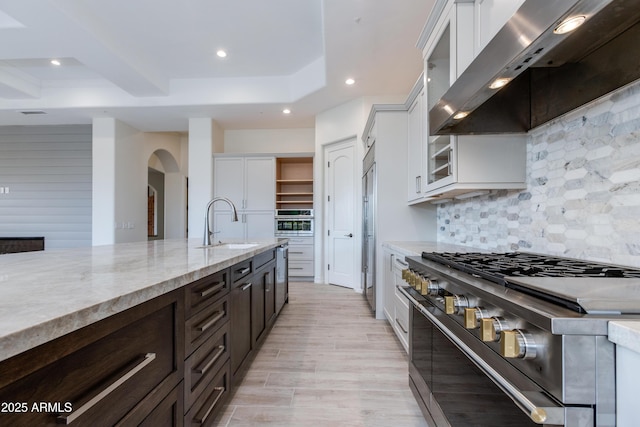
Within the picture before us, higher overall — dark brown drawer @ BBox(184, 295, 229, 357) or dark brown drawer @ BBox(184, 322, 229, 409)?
Result: dark brown drawer @ BBox(184, 295, 229, 357)

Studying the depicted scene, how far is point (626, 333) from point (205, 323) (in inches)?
54.0

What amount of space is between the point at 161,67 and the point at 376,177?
3.82 metres

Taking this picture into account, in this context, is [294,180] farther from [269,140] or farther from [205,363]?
[205,363]

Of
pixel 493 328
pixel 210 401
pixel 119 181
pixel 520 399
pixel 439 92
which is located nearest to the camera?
pixel 520 399

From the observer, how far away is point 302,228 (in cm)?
561

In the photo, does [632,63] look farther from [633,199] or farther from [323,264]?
[323,264]

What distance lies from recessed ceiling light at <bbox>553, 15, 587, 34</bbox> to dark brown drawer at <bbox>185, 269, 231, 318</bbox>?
1.49 m

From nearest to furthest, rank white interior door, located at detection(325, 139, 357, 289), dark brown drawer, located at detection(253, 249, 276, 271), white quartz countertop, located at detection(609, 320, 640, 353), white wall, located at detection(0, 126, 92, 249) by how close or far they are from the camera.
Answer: white quartz countertop, located at detection(609, 320, 640, 353)
dark brown drawer, located at detection(253, 249, 276, 271)
white interior door, located at detection(325, 139, 357, 289)
white wall, located at detection(0, 126, 92, 249)

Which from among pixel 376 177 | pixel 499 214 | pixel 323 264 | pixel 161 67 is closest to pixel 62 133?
pixel 161 67

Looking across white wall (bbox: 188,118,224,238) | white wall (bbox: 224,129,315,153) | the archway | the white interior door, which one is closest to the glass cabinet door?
the white interior door

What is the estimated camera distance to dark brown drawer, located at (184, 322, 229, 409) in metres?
1.18

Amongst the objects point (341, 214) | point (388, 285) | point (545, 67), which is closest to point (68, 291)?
point (545, 67)

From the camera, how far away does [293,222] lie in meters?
5.65

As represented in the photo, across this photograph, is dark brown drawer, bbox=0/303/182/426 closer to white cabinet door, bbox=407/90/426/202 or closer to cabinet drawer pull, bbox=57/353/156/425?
cabinet drawer pull, bbox=57/353/156/425
